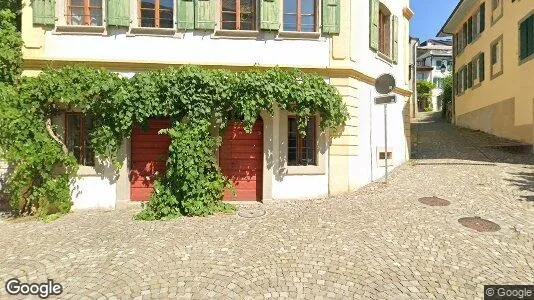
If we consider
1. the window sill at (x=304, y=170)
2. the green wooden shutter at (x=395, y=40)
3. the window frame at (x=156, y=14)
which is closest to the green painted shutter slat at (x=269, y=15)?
the window frame at (x=156, y=14)

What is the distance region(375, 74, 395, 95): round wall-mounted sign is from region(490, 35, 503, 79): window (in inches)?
414

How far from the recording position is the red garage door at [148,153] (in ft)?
26.8

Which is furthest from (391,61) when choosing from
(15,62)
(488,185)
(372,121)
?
(15,62)

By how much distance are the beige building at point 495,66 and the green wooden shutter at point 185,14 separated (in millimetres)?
13492

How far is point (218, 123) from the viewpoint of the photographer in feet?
25.3

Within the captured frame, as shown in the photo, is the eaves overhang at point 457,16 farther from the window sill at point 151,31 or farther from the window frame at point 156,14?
the window sill at point 151,31

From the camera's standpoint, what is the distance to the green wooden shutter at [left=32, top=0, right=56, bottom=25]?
794 cm

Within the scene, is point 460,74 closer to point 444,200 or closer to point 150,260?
point 444,200

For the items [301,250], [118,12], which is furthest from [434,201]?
[118,12]

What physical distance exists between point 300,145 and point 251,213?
243 cm

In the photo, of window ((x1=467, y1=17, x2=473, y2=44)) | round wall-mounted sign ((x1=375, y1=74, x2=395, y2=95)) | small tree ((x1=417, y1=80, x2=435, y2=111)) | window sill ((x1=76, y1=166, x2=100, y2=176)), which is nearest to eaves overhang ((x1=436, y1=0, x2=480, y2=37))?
window ((x1=467, y1=17, x2=473, y2=44))

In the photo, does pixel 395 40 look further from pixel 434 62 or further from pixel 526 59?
pixel 434 62

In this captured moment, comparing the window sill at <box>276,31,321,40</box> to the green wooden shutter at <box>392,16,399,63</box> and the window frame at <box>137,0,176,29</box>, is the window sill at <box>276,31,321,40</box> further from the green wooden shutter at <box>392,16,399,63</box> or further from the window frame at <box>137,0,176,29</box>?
the green wooden shutter at <box>392,16,399,63</box>

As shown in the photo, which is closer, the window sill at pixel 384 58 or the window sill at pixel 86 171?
the window sill at pixel 86 171
